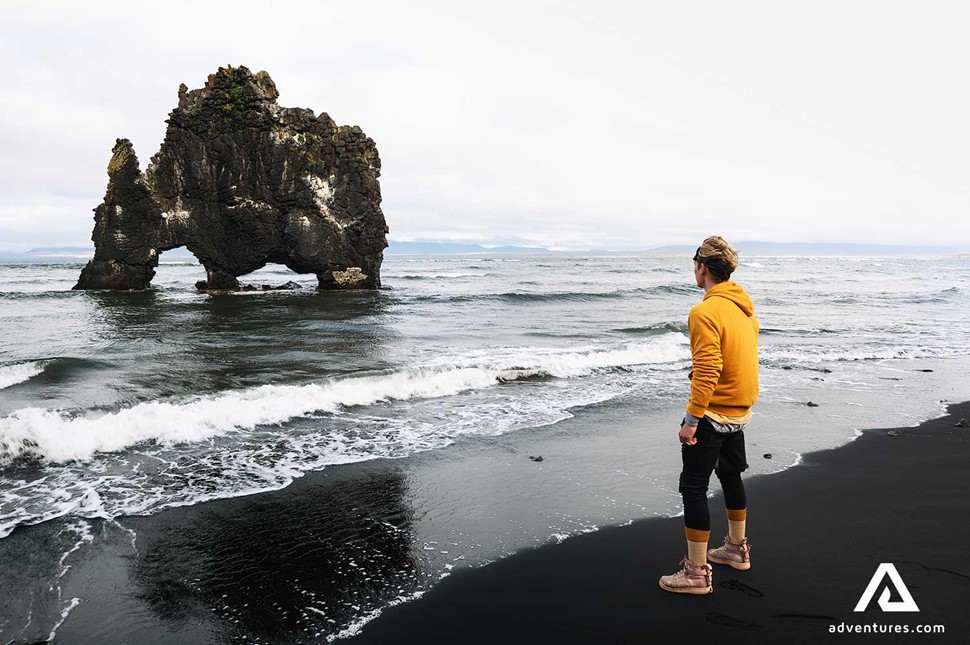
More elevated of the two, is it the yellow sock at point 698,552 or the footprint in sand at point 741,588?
the yellow sock at point 698,552

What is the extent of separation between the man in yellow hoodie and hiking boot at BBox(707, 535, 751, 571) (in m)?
0.35

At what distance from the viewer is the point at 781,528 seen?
17.6 feet

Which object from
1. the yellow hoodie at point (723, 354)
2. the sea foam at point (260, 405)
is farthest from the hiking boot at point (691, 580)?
the sea foam at point (260, 405)

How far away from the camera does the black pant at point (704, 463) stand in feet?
13.3

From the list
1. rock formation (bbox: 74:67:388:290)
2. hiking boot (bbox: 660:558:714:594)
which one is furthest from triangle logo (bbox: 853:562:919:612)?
rock formation (bbox: 74:67:388:290)

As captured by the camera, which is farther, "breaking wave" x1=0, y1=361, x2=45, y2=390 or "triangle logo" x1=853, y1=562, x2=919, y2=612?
"breaking wave" x1=0, y1=361, x2=45, y2=390

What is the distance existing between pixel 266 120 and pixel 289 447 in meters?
29.7

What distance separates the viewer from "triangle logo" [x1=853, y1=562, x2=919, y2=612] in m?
4.02

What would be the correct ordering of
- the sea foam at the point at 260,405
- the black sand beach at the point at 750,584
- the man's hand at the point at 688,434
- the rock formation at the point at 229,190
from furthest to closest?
1. the rock formation at the point at 229,190
2. the sea foam at the point at 260,405
3. the man's hand at the point at 688,434
4. the black sand beach at the point at 750,584

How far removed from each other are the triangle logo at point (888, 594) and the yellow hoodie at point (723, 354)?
159cm

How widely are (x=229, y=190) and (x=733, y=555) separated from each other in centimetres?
3448

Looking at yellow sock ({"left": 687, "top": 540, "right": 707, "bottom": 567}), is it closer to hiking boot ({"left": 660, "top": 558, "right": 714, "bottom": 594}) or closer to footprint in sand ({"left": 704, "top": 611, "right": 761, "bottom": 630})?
hiking boot ({"left": 660, "top": 558, "right": 714, "bottom": 594})

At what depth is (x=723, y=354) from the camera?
3.95m

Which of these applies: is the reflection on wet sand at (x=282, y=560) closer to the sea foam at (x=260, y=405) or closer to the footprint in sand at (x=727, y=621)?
the footprint in sand at (x=727, y=621)
